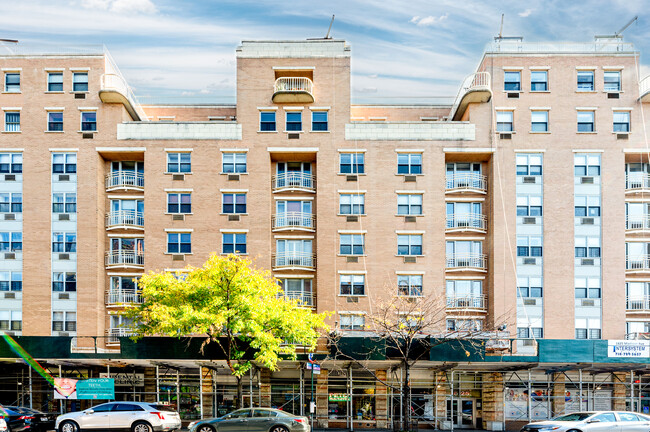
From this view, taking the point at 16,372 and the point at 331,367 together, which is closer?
the point at 331,367

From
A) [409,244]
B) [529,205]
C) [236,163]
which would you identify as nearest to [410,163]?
[409,244]

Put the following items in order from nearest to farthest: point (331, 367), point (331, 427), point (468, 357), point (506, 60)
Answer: point (468, 357) → point (331, 367) → point (331, 427) → point (506, 60)

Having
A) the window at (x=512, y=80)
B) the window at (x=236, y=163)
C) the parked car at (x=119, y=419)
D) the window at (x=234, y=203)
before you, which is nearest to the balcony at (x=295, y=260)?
the window at (x=234, y=203)

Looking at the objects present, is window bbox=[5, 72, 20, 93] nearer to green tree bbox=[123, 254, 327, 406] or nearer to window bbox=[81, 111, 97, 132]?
window bbox=[81, 111, 97, 132]

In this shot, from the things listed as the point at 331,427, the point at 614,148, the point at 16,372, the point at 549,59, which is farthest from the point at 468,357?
the point at 16,372

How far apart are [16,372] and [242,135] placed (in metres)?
20.9

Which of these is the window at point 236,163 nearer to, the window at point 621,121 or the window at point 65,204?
the window at point 65,204

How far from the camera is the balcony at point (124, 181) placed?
44.0 m

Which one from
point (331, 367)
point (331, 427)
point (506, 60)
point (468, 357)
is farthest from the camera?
point (506, 60)

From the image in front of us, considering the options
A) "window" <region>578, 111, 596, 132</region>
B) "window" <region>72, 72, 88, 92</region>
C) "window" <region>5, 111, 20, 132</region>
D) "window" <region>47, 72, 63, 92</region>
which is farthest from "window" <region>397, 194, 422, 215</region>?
"window" <region>5, 111, 20, 132</region>

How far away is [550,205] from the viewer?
42.9 meters

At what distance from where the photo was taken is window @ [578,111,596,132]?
43625mm

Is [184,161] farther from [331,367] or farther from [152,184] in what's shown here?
[331,367]

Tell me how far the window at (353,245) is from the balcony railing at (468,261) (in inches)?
234
